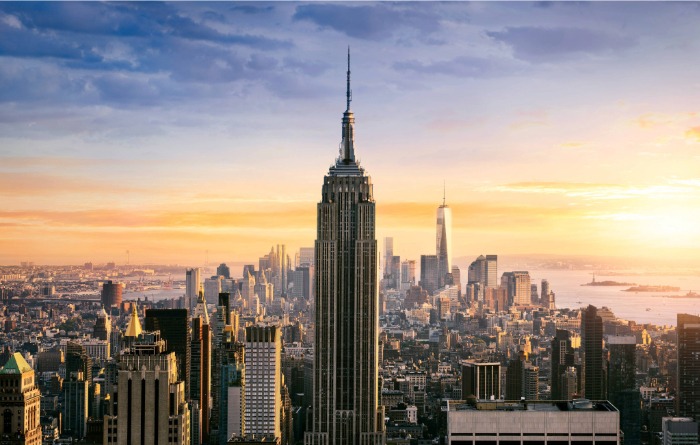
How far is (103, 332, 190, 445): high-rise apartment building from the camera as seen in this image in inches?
545

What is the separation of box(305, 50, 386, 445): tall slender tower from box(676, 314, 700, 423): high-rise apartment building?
5952mm

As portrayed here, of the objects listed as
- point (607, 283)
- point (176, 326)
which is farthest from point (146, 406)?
point (176, 326)

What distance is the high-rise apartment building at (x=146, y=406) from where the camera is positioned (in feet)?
45.4

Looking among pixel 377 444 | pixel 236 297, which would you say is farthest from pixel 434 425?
pixel 236 297

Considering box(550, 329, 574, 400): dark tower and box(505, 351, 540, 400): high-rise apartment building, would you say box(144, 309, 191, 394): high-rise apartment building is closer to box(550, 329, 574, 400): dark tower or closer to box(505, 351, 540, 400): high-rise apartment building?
box(505, 351, 540, 400): high-rise apartment building

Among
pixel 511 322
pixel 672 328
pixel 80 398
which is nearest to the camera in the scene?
pixel 80 398

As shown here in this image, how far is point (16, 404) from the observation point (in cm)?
1568

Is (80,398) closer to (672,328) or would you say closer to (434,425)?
(434,425)

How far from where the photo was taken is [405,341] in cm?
3145

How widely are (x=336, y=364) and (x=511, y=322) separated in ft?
30.1

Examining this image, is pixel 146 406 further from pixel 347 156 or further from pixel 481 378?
pixel 481 378

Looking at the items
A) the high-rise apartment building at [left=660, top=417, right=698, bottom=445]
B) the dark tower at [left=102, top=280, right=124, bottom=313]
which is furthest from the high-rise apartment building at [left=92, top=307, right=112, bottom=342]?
the high-rise apartment building at [left=660, top=417, right=698, bottom=445]

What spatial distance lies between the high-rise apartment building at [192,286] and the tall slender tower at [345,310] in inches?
99.6

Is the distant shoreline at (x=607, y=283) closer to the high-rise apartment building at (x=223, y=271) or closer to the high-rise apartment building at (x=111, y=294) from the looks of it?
the high-rise apartment building at (x=223, y=271)
